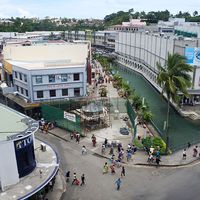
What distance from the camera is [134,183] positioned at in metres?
29.1

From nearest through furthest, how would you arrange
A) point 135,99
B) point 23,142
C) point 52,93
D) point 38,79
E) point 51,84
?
point 23,142 < point 38,79 < point 51,84 < point 52,93 < point 135,99

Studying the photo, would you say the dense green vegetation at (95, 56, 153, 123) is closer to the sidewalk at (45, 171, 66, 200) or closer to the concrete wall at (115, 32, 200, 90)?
the concrete wall at (115, 32, 200, 90)

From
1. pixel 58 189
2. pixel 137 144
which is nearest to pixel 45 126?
pixel 137 144

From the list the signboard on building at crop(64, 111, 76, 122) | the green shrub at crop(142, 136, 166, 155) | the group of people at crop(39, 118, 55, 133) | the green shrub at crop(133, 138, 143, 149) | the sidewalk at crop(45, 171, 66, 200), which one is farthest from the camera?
the group of people at crop(39, 118, 55, 133)

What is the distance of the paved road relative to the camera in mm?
27031

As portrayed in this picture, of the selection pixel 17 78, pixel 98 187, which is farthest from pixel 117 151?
pixel 17 78

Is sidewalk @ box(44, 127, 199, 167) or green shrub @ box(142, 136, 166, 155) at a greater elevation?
green shrub @ box(142, 136, 166, 155)

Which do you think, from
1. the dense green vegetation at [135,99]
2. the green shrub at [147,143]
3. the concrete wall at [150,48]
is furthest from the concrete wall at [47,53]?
the green shrub at [147,143]

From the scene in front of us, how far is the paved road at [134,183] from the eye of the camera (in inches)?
1064

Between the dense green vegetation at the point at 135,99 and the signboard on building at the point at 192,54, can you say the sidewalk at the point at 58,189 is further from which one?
the signboard on building at the point at 192,54

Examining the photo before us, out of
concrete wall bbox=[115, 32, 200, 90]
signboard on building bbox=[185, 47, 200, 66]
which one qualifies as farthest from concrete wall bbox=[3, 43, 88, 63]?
signboard on building bbox=[185, 47, 200, 66]

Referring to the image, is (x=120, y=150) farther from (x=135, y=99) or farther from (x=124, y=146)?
(x=135, y=99)

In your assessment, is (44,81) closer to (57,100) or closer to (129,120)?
(57,100)

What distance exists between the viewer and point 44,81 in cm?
4744
